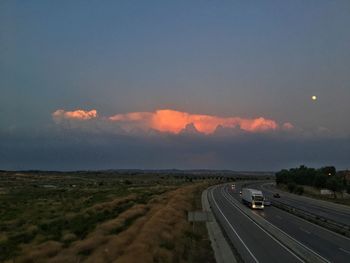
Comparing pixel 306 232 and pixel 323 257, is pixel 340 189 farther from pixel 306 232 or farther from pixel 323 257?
pixel 323 257

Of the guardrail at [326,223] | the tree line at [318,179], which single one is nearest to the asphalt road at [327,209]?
the guardrail at [326,223]

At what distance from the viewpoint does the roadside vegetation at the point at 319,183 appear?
4529 inches

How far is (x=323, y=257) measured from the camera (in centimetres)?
2828

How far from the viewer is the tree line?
117 metres

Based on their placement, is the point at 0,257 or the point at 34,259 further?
the point at 0,257

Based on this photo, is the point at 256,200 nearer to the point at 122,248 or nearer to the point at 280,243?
the point at 280,243

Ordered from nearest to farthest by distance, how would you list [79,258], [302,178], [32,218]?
1. [79,258]
2. [32,218]
3. [302,178]

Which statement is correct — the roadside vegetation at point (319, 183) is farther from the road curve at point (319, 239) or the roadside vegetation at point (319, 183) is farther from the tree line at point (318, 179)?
the road curve at point (319, 239)

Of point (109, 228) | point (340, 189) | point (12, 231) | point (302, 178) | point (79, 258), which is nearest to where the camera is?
point (79, 258)

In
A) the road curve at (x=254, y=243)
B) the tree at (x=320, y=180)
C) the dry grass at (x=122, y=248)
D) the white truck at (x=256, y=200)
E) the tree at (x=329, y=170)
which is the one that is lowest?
the road curve at (x=254, y=243)

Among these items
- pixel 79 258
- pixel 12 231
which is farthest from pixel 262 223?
pixel 79 258

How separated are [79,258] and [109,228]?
12.6 m

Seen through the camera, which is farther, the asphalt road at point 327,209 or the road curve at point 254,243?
the asphalt road at point 327,209

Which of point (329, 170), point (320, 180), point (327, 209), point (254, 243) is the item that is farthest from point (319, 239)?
point (329, 170)
